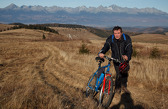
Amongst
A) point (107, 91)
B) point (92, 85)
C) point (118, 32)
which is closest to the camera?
point (107, 91)

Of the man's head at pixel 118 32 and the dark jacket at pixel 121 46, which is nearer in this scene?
the man's head at pixel 118 32

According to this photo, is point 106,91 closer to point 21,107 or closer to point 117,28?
point 117,28

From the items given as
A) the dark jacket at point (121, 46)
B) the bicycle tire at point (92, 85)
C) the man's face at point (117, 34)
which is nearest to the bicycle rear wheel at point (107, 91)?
the bicycle tire at point (92, 85)

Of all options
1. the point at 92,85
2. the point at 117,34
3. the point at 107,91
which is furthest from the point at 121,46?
the point at 92,85

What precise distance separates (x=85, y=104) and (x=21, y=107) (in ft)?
5.60

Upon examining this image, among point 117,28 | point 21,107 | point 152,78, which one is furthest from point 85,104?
point 152,78

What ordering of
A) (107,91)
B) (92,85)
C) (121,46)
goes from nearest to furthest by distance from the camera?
1. (107,91)
2. (121,46)
3. (92,85)

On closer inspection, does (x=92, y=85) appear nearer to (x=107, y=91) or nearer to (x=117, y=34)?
(x=107, y=91)

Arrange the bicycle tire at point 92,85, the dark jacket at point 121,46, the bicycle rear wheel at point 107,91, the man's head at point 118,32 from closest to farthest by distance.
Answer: the bicycle rear wheel at point 107,91, the man's head at point 118,32, the dark jacket at point 121,46, the bicycle tire at point 92,85

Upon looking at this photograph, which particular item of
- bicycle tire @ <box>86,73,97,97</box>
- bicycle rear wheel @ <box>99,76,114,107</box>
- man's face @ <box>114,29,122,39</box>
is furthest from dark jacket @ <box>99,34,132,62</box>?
bicycle tire @ <box>86,73,97,97</box>

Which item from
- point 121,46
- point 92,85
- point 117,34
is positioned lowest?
point 92,85

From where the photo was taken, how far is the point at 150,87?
6219mm

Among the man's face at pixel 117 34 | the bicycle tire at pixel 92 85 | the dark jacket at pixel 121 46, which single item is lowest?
the bicycle tire at pixel 92 85

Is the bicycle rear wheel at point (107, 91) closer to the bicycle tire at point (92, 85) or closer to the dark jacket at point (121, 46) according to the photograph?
the bicycle tire at point (92, 85)
